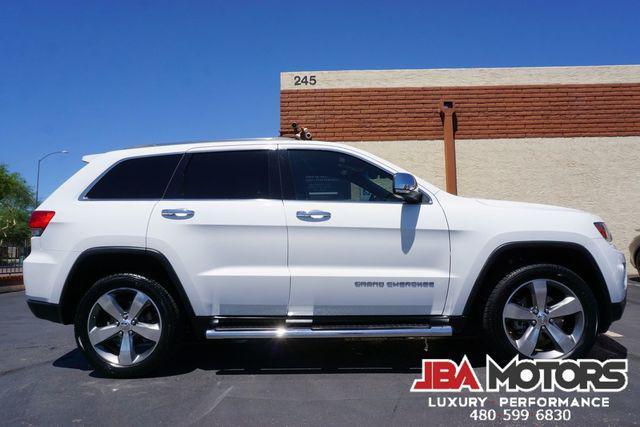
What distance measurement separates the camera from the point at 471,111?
50.2ft

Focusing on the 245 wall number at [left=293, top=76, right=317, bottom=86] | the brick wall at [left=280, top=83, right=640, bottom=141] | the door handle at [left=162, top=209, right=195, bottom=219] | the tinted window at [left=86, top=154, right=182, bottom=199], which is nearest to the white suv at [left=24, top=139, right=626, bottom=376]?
the door handle at [left=162, top=209, right=195, bottom=219]

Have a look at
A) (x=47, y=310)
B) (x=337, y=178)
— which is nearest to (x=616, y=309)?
(x=337, y=178)

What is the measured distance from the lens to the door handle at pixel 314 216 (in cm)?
416

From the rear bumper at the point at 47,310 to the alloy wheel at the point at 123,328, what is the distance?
297 millimetres

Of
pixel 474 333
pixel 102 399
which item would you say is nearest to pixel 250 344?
pixel 102 399

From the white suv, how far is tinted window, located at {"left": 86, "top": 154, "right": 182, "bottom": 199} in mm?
117

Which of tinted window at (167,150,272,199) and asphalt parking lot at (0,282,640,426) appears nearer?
asphalt parking lot at (0,282,640,426)

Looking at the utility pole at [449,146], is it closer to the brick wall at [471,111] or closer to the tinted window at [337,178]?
the brick wall at [471,111]

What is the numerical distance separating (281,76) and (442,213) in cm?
1216

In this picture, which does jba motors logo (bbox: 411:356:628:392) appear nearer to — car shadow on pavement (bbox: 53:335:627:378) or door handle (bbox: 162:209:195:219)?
Answer: car shadow on pavement (bbox: 53:335:627:378)

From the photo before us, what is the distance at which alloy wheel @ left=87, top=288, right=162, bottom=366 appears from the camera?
4.17 metres

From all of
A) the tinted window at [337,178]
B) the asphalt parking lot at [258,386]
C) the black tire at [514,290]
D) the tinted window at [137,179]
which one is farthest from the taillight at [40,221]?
the black tire at [514,290]

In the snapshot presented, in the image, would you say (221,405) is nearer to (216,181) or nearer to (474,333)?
(216,181)

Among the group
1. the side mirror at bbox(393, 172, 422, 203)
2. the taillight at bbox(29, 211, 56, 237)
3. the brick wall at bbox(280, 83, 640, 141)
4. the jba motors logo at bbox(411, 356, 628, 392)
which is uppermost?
the brick wall at bbox(280, 83, 640, 141)
